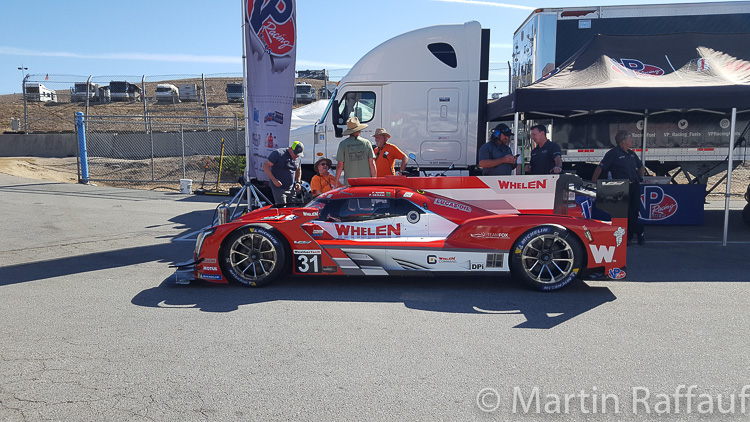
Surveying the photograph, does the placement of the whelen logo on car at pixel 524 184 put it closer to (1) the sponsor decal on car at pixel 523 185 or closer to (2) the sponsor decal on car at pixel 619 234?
(1) the sponsor decal on car at pixel 523 185

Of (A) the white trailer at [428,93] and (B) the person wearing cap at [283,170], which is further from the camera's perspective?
(A) the white trailer at [428,93]

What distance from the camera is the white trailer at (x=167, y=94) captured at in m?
34.4

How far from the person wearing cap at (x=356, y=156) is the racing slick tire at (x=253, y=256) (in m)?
2.38

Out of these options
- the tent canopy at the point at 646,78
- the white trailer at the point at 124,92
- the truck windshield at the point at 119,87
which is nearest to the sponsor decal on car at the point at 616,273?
the tent canopy at the point at 646,78

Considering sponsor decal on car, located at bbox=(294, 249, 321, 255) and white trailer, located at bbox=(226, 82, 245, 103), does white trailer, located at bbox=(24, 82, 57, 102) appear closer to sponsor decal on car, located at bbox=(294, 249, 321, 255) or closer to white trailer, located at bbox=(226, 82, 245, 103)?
white trailer, located at bbox=(226, 82, 245, 103)

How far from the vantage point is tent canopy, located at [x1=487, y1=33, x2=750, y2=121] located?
768 cm

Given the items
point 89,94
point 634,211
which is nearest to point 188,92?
point 89,94

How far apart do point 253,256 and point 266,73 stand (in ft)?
15.2

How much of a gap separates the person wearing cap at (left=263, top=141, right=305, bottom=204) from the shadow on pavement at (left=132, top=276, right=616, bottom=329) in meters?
2.52

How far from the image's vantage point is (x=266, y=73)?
9305 millimetres

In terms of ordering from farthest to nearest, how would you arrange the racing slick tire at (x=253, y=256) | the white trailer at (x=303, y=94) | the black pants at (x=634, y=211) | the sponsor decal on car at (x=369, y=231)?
the white trailer at (x=303, y=94)
the black pants at (x=634, y=211)
the sponsor decal on car at (x=369, y=231)
the racing slick tire at (x=253, y=256)

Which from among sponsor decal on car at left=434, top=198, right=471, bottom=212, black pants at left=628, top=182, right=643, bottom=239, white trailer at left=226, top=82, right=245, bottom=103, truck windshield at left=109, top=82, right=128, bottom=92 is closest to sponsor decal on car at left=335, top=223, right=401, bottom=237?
sponsor decal on car at left=434, top=198, right=471, bottom=212

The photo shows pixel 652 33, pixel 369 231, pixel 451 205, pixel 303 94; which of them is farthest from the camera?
pixel 303 94

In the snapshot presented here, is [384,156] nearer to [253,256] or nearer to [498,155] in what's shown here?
[498,155]
